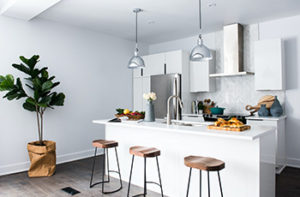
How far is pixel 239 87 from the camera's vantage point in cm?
493

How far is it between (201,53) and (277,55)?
202cm

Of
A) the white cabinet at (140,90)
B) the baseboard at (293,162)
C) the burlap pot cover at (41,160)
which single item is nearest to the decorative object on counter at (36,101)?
the burlap pot cover at (41,160)

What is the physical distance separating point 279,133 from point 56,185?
3.69 m

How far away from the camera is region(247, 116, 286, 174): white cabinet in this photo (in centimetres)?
394

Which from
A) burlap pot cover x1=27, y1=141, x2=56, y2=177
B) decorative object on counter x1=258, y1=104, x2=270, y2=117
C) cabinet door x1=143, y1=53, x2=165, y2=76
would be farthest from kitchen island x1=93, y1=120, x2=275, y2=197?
cabinet door x1=143, y1=53, x2=165, y2=76

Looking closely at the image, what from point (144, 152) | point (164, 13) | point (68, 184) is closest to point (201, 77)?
point (164, 13)

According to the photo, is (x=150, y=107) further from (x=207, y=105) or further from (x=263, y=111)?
(x=207, y=105)

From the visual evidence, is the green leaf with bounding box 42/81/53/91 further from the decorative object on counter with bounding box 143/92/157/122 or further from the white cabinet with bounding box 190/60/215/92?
the white cabinet with bounding box 190/60/215/92

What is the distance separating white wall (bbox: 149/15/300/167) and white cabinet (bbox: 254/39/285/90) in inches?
11.4

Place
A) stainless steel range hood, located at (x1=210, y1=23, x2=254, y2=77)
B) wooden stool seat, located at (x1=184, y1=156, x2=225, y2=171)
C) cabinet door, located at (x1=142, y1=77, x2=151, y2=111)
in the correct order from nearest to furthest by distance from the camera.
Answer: wooden stool seat, located at (x1=184, y1=156, x2=225, y2=171) < stainless steel range hood, located at (x1=210, y1=23, x2=254, y2=77) < cabinet door, located at (x1=142, y1=77, x2=151, y2=111)

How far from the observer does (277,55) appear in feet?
13.8

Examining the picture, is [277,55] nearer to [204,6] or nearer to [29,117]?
[204,6]

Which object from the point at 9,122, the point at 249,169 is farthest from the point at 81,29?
the point at 249,169

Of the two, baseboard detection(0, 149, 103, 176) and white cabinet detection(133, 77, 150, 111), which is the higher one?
white cabinet detection(133, 77, 150, 111)
